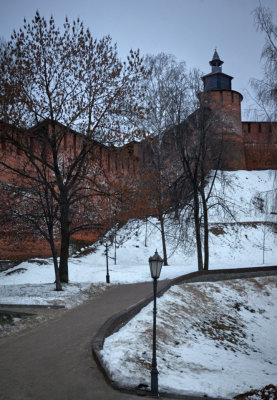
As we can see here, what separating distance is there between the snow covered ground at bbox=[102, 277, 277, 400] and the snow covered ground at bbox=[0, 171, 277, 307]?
326 centimetres

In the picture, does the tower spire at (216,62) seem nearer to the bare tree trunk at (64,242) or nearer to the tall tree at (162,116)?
the tall tree at (162,116)

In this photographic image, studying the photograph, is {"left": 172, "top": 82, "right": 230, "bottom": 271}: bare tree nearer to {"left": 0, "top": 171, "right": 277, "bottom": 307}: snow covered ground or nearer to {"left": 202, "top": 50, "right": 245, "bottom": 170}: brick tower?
{"left": 0, "top": 171, "right": 277, "bottom": 307}: snow covered ground

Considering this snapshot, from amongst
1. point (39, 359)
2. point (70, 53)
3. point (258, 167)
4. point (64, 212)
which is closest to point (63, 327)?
point (39, 359)

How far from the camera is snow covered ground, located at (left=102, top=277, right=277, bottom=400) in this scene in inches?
260

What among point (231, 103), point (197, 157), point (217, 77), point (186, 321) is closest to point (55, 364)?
point (186, 321)

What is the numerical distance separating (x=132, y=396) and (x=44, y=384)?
1.35 meters

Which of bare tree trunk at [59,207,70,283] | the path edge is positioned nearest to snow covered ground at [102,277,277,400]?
the path edge

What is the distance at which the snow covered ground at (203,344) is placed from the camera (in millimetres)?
6592

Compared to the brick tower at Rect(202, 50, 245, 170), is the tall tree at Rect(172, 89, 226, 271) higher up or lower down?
lower down

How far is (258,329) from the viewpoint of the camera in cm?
1278

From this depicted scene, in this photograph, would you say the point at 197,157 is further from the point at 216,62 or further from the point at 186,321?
the point at 216,62

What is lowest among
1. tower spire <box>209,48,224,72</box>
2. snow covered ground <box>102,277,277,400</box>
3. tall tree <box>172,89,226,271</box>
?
snow covered ground <box>102,277,277,400</box>

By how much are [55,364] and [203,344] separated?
4453mm

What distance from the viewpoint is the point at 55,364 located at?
262 inches
